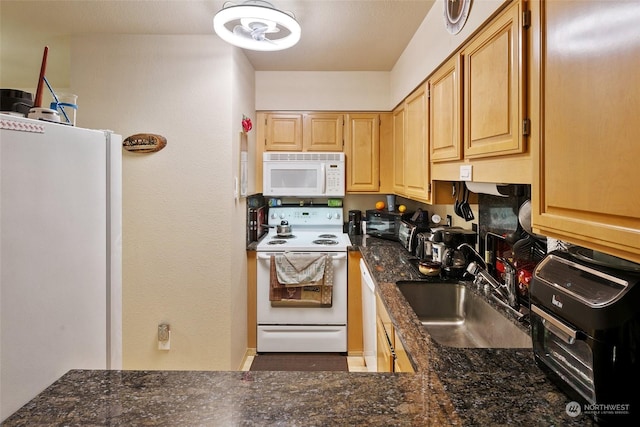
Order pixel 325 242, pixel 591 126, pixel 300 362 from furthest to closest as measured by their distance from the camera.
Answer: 1. pixel 325 242
2. pixel 300 362
3. pixel 591 126

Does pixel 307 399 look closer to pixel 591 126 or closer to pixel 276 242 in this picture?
pixel 591 126

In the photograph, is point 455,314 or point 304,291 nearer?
point 455,314

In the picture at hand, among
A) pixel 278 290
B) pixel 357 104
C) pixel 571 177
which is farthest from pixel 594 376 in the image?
pixel 357 104

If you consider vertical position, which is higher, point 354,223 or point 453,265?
point 354,223

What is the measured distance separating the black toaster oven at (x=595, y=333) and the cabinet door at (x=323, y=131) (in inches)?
106

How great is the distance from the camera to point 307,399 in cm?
87

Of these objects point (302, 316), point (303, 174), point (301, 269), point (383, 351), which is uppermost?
point (303, 174)

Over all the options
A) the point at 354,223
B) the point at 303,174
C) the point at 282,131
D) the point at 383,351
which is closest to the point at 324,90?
the point at 282,131

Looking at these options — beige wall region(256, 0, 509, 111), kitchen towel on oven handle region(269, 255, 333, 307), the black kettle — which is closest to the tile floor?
kitchen towel on oven handle region(269, 255, 333, 307)

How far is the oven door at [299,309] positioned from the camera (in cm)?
311

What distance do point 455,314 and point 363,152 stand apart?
6.23ft

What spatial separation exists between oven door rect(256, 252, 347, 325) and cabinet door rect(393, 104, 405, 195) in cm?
77

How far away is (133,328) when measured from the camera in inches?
104

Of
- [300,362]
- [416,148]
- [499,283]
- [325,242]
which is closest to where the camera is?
[499,283]
